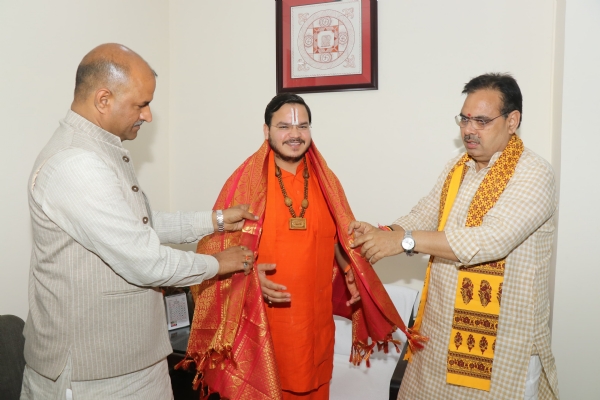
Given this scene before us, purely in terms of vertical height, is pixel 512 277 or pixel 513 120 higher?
pixel 513 120

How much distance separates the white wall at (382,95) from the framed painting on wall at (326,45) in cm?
8

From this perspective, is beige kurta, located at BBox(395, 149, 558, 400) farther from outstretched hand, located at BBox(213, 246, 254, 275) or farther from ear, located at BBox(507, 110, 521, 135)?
outstretched hand, located at BBox(213, 246, 254, 275)

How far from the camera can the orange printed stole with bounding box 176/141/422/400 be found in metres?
2.13

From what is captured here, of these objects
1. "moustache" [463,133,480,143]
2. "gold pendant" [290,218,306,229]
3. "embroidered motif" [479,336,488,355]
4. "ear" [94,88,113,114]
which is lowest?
"embroidered motif" [479,336,488,355]

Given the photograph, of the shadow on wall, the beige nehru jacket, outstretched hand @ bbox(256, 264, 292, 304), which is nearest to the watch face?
outstretched hand @ bbox(256, 264, 292, 304)

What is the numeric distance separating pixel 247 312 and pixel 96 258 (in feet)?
2.65

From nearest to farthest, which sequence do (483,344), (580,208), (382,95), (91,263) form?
(91,263) < (483,344) < (580,208) < (382,95)

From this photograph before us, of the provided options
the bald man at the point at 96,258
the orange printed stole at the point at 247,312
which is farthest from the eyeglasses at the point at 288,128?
the bald man at the point at 96,258

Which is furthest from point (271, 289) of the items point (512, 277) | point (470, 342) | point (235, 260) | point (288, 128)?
point (512, 277)

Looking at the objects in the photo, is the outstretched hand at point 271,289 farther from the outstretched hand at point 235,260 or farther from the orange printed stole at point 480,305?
the orange printed stole at point 480,305

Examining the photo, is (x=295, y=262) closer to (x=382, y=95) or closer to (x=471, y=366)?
(x=471, y=366)

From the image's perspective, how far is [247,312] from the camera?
7.23ft

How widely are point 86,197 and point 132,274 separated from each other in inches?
11.6

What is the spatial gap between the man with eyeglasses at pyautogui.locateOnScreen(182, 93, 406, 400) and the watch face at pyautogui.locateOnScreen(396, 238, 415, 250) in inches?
12.1
